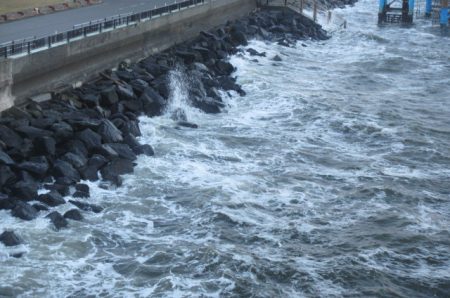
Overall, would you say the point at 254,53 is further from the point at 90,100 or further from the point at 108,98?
the point at 90,100

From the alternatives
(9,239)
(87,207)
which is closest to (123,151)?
(87,207)

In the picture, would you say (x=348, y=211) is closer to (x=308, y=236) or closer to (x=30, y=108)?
(x=308, y=236)

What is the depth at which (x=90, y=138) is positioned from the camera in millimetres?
18391

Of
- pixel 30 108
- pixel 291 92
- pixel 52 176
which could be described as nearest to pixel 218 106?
pixel 291 92

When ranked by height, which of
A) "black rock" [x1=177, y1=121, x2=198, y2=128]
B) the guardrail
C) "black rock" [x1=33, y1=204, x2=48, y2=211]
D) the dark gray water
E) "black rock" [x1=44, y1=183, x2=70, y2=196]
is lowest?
the dark gray water

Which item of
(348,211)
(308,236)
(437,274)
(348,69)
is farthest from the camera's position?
(348,69)

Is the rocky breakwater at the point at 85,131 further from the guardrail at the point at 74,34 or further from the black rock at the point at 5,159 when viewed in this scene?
the guardrail at the point at 74,34

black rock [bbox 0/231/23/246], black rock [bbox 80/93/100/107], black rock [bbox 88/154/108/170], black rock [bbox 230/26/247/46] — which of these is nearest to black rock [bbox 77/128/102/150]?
Answer: black rock [bbox 88/154/108/170]

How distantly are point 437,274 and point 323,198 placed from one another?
13.2 feet

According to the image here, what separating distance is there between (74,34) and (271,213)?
423 inches

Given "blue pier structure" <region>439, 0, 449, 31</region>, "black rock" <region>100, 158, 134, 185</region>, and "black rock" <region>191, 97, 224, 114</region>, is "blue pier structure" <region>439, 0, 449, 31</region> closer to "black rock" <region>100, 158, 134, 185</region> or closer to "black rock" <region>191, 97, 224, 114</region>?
"black rock" <region>191, 97, 224, 114</region>

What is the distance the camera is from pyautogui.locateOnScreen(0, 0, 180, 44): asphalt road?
25.3 metres

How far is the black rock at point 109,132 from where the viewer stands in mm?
18891

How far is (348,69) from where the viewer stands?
107 ft
